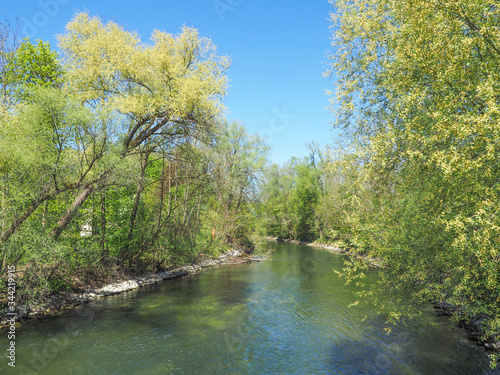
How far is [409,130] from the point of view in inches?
301

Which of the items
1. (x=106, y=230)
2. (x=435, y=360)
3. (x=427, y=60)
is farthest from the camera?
(x=106, y=230)

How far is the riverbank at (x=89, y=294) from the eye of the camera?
39.7ft

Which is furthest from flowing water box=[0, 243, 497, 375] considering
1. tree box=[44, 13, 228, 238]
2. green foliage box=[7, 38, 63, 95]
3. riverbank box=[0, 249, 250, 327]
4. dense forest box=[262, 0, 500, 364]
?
green foliage box=[7, 38, 63, 95]

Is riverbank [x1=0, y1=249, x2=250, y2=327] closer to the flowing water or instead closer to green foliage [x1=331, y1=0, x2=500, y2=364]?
the flowing water

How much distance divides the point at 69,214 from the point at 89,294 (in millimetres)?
4352

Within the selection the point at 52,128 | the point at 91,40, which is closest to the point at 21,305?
the point at 52,128

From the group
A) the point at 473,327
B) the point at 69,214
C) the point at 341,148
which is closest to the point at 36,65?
the point at 69,214

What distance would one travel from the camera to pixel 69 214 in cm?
1391

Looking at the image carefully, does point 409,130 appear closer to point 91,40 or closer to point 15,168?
point 15,168

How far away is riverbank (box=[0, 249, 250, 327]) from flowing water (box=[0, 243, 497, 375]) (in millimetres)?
683

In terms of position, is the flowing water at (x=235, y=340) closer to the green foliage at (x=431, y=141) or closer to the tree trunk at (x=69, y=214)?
the green foliage at (x=431, y=141)

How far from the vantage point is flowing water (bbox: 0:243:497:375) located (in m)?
8.98

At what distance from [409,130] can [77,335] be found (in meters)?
12.2

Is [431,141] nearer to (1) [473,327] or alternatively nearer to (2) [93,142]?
(1) [473,327]
